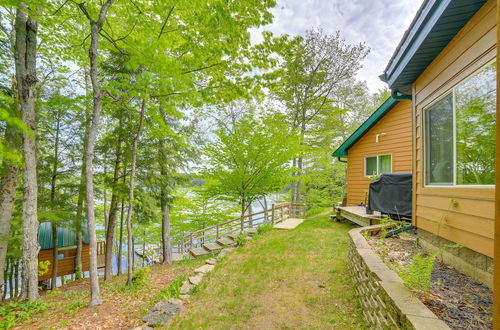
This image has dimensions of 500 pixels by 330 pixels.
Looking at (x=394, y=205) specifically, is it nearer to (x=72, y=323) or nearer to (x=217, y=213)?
(x=72, y=323)

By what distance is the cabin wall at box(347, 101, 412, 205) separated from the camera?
24.0 feet

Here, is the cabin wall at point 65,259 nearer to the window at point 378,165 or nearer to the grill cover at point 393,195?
the grill cover at point 393,195

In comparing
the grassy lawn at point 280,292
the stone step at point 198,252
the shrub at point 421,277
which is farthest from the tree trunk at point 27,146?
the shrub at point 421,277

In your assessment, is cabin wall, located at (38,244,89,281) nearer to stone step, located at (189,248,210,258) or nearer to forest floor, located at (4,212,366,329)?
stone step, located at (189,248,210,258)

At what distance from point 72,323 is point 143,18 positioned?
5989mm

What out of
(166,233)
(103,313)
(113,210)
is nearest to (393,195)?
(103,313)

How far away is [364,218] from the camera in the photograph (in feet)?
19.3

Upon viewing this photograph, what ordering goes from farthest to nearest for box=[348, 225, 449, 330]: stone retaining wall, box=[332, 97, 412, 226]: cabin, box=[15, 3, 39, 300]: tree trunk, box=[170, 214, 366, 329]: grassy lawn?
box=[332, 97, 412, 226]: cabin, box=[15, 3, 39, 300]: tree trunk, box=[170, 214, 366, 329]: grassy lawn, box=[348, 225, 449, 330]: stone retaining wall

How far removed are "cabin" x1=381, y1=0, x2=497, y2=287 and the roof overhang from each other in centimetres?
1

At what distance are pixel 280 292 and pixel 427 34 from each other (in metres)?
4.38

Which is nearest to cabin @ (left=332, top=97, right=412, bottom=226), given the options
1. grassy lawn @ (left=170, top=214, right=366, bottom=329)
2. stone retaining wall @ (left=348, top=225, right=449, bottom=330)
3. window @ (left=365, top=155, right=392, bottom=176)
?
window @ (left=365, top=155, right=392, bottom=176)

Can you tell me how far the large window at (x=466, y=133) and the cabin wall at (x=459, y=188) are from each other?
4.9 inches

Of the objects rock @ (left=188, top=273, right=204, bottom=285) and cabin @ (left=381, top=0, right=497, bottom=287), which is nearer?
cabin @ (left=381, top=0, right=497, bottom=287)

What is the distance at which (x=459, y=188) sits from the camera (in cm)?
257
